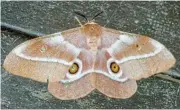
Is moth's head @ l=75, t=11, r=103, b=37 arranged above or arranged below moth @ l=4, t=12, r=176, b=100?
above

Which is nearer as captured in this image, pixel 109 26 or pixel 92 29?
pixel 92 29

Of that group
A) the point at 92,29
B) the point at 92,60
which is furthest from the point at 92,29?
the point at 92,60

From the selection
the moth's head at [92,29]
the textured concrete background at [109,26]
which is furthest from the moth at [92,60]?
the textured concrete background at [109,26]

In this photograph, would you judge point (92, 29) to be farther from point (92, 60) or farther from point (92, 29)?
point (92, 60)

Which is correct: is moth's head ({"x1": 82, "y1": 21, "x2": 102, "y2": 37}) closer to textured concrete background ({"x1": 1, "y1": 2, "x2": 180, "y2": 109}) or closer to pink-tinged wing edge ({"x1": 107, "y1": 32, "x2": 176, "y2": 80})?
pink-tinged wing edge ({"x1": 107, "y1": 32, "x2": 176, "y2": 80})

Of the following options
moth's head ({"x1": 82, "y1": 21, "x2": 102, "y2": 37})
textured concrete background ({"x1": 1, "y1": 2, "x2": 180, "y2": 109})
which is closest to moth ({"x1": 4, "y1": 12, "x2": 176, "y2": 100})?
moth's head ({"x1": 82, "y1": 21, "x2": 102, "y2": 37})
